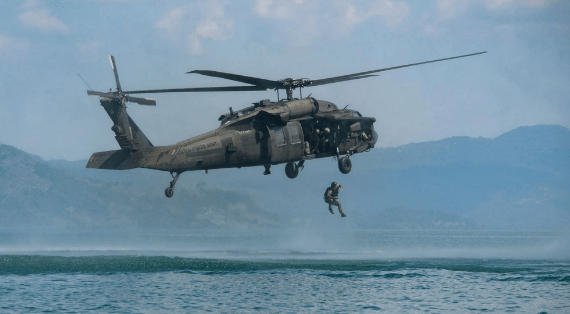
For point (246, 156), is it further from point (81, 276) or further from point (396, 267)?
point (396, 267)

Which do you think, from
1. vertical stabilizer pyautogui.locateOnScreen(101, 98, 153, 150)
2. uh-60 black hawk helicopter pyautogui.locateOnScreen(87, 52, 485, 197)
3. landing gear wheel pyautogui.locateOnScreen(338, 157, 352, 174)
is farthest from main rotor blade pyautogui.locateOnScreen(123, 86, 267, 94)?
landing gear wheel pyautogui.locateOnScreen(338, 157, 352, 174)

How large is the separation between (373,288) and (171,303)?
16972 mm

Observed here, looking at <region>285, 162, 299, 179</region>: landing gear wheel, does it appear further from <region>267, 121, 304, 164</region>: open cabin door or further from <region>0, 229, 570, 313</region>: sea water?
<region>0, 229, 570, 313</region>: sea water

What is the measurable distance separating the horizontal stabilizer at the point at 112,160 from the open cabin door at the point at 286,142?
8509mm

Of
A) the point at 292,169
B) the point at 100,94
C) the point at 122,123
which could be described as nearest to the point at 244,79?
the point at 292,169

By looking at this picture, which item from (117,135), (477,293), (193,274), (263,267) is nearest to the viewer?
(117,135)

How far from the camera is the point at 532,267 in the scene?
65.9 meters

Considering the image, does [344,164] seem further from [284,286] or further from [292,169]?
[284,286]

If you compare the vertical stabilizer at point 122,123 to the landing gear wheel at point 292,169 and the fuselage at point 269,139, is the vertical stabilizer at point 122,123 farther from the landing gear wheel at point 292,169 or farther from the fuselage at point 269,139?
the landing gear wheel at point 292,169

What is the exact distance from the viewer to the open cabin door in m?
42.5

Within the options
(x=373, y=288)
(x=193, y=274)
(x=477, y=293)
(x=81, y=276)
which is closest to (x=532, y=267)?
(x=477, y=293)

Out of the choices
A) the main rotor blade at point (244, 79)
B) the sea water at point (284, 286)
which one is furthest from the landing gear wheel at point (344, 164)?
the sea water at point (284, 286)

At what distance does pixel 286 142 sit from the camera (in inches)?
1693

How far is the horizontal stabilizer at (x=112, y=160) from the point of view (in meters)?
39.2
